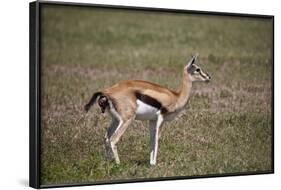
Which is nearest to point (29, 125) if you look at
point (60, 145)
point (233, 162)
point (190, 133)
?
point (60, 145)

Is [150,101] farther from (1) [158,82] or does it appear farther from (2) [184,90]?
(2) [184,90]

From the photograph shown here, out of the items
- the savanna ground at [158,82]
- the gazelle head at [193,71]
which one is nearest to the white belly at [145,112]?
the savanna ground at [158,82]

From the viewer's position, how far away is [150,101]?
30.5 feet

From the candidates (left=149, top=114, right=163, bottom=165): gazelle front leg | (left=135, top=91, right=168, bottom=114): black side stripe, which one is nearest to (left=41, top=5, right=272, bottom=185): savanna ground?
(left=149, top=114, right=163, bottom=165): gazelle front leg

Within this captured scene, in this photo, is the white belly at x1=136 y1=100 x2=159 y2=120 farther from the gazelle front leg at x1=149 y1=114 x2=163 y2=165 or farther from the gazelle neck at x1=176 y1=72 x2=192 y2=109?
the gazelle neck at x1=176 y1=72 x2=192 y2=109

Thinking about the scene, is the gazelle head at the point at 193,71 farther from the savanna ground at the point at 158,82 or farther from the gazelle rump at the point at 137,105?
the gazelle rump at the point at 137,105

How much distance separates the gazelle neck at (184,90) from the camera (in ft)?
31.5

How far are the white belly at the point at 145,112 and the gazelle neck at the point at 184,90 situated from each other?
333mm

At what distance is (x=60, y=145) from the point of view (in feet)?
29.4

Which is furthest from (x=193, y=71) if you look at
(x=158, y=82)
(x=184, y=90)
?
(x=158, y=82)

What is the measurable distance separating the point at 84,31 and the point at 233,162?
7.42ft

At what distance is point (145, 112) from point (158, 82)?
51 cm

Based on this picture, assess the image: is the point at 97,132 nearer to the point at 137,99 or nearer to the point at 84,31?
the point at 137,99

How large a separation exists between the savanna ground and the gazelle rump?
0.09 m
